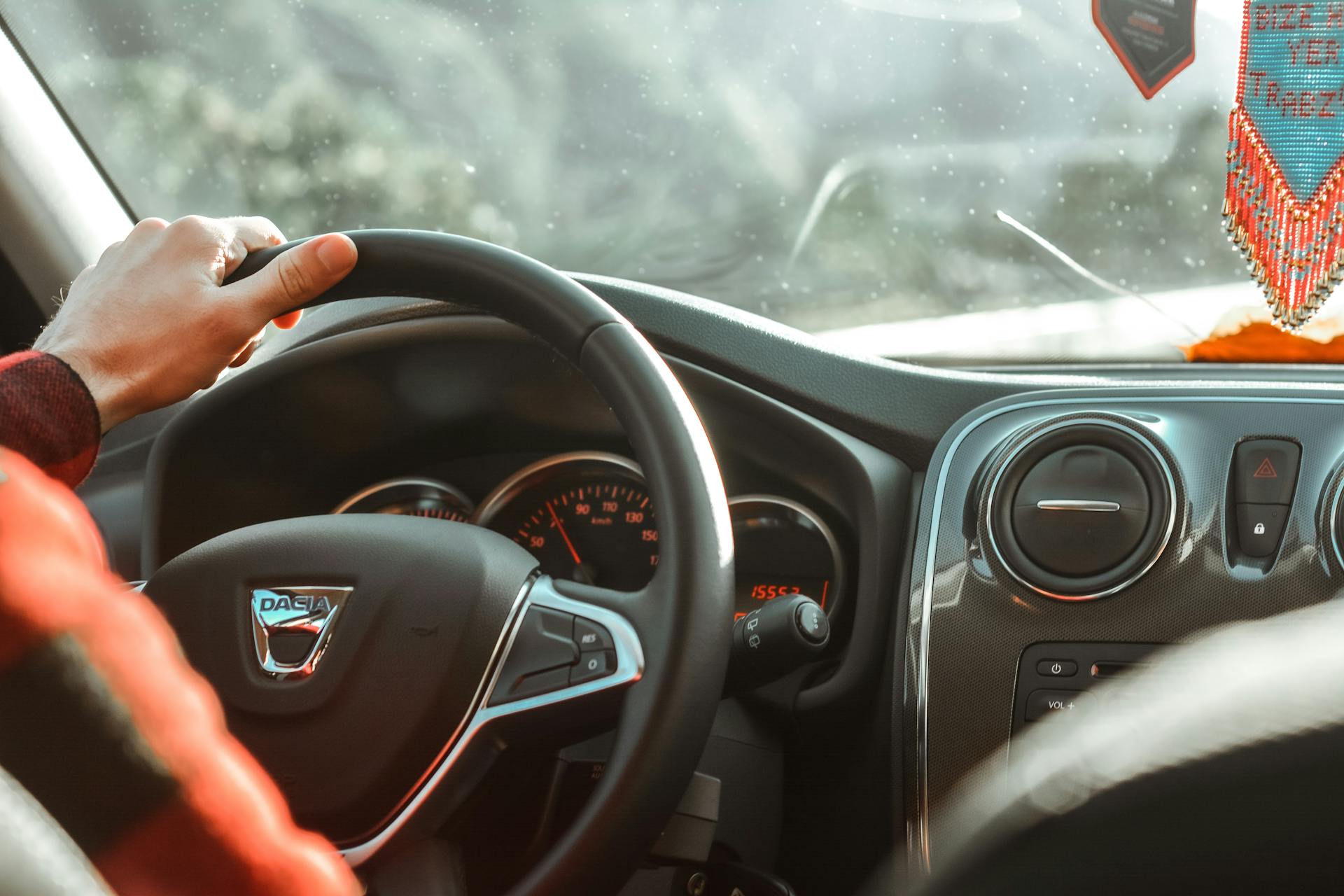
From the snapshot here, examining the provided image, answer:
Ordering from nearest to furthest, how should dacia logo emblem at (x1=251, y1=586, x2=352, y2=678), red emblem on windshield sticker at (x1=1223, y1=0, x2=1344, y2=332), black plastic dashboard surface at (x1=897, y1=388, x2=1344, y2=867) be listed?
dacia logo emblem at (x1=251, y1=586, x2=352, y2=678) < black plastic dashboard surface at (x1=897, y1=388, x2=1344, y2=867) < red emblem on windshield sticker at (x1=1223, y1=0, x2=1344, y2=332)

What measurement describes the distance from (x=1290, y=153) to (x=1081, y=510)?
0.46 meters

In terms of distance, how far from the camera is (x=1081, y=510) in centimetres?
123

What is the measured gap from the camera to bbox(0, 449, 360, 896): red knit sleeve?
1.88 feet

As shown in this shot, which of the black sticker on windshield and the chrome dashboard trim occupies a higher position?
the black sticker on windshield

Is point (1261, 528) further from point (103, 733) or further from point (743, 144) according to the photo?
point (103, 733)

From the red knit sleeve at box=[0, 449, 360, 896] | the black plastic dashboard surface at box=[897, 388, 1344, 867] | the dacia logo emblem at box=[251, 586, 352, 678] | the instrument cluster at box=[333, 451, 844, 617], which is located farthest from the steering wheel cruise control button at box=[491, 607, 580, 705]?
the instrument cluster at box=[333, 451, 844, 617]

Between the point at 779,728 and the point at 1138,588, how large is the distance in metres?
0.41

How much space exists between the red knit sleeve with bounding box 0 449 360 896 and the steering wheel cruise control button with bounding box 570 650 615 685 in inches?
11.5

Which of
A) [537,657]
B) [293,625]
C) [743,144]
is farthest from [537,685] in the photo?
[743,144]

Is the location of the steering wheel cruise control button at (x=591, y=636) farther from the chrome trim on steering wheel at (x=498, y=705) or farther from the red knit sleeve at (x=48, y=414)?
the red knit sleeve at (x=48, y=414)

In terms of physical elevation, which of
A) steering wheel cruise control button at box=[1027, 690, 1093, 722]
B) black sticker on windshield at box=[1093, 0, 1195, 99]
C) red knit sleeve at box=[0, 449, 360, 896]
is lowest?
steering wheel cruise control button at box=[1027, 690, 1093, 722]

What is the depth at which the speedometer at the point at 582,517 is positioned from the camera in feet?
5.21

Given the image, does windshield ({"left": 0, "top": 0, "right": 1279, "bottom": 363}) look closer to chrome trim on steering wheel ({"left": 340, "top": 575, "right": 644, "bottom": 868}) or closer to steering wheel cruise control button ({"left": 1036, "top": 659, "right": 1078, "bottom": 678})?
steering wheel cruise control button ({"left": 1036, "top": 659, "right": 1078, "bottom": 678})

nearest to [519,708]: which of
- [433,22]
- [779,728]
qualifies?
[779,728]
